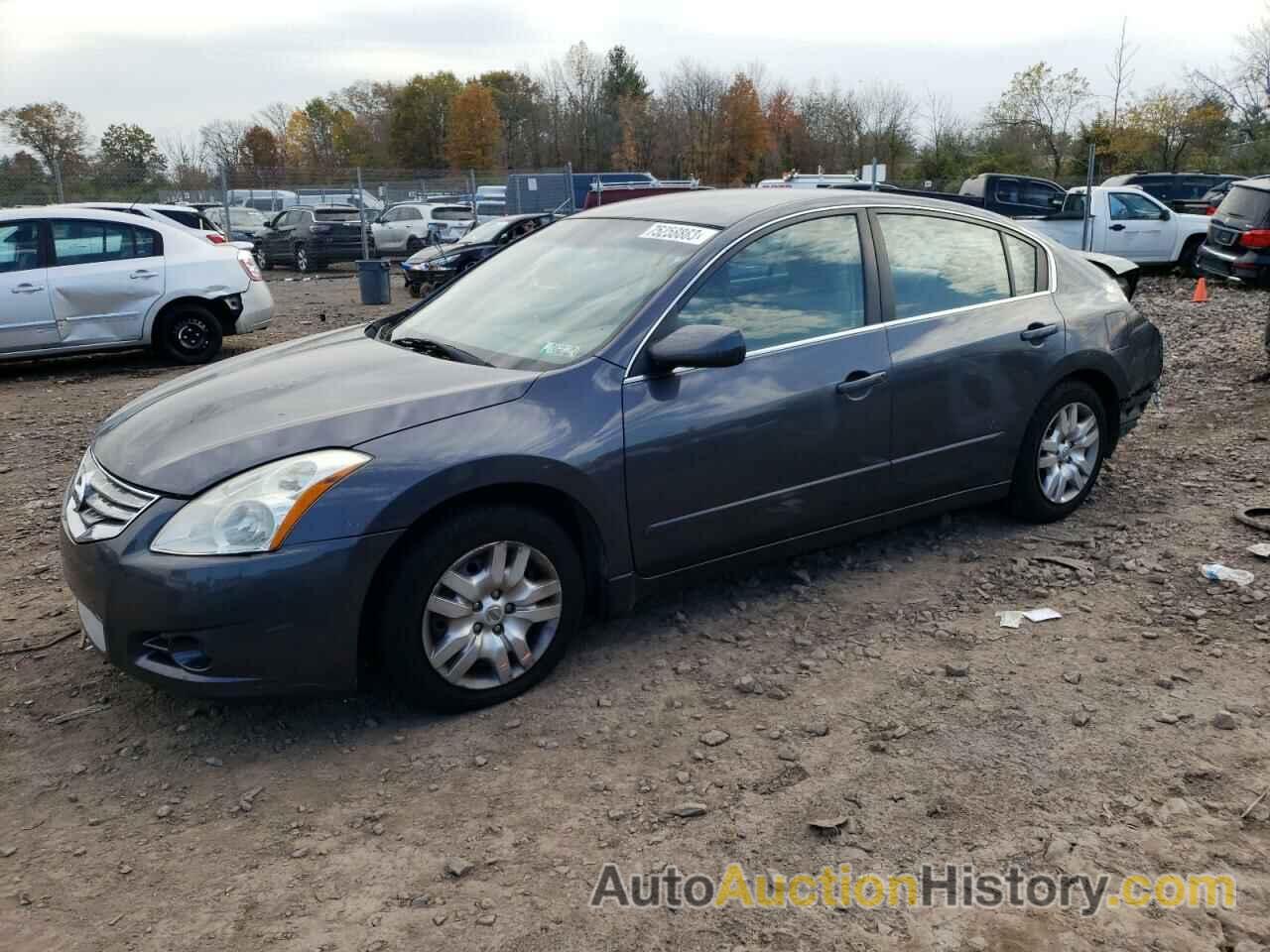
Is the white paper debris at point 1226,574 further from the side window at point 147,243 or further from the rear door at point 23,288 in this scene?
the rear door at point 23,288

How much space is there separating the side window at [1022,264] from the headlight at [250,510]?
3.27m

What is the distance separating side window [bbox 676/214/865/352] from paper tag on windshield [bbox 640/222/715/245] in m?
0.16

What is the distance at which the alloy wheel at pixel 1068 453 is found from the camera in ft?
16.4

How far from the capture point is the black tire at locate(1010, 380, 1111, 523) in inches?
193

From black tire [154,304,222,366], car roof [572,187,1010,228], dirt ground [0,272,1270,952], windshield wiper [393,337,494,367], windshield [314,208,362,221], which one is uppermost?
windshield [314,208,362,221]

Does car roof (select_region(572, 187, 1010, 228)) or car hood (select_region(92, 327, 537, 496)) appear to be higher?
car roof (select_region(572, 187, 1010, 228))

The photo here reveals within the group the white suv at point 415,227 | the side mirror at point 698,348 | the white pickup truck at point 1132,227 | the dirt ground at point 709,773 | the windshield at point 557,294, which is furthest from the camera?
the white suv at point 415,227

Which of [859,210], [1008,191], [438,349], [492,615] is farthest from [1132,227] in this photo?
[492,615]

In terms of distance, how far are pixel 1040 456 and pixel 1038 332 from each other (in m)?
0.60

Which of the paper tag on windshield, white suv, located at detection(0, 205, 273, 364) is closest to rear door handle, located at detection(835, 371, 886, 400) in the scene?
the paper tag on windshield

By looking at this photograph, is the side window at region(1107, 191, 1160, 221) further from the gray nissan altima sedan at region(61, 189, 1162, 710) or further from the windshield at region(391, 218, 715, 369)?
the windshield at region(391, 218, 715, 369)

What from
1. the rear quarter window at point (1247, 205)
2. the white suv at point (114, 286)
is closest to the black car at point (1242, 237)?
the rear quarter window at point (1247, 205)

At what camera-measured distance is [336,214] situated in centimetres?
2556

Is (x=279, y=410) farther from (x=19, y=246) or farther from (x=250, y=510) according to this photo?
(x=19, y=246)
